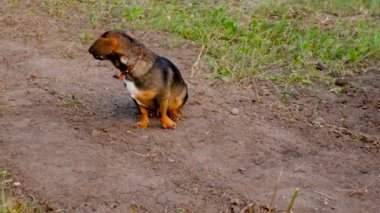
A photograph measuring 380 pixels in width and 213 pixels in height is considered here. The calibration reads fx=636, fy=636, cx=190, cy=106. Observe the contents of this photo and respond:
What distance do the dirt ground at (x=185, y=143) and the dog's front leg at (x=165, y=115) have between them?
0.23ft

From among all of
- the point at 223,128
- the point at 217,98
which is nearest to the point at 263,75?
the point at 217,98

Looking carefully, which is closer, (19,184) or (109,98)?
(19,184)

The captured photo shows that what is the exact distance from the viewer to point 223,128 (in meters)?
5.26

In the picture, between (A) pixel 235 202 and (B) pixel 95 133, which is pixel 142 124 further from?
(A) pixel 235 202

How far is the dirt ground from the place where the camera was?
4.23 meters

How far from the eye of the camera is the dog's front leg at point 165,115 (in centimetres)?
506

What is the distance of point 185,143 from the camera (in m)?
4.96

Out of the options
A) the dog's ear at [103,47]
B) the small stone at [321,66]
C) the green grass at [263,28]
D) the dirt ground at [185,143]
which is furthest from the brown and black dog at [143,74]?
the small stone at [321,66]

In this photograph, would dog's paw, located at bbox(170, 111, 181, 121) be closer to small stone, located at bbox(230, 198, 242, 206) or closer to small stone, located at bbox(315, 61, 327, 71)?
small stone, located at bbox(230, 198, 242, 206)

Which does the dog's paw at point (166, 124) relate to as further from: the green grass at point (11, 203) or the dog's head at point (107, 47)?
the green grass at point (11, 203)

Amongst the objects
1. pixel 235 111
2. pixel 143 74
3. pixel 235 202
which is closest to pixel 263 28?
pixel 235 111

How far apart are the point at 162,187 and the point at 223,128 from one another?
111cm

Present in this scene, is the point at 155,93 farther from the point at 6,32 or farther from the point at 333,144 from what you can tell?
the point at 6,32

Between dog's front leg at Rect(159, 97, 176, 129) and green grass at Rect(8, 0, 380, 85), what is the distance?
4.41 feet
